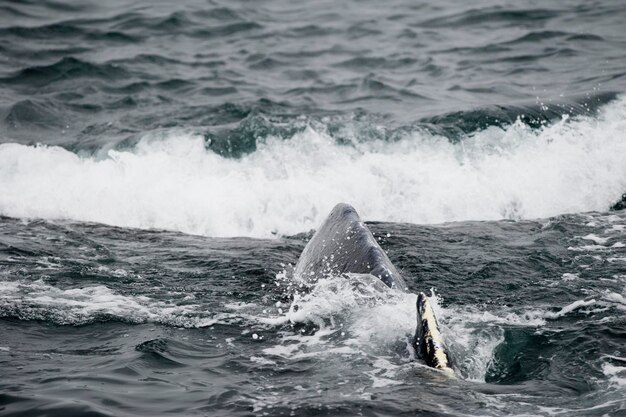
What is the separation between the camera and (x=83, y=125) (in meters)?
16.0

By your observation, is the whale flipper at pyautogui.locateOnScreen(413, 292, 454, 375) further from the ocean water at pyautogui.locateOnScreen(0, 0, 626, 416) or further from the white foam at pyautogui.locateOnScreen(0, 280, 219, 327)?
the white foam at pyautogui.locateOnScreen(0, 280, 219, 327)

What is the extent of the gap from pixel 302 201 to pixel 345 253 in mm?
4821

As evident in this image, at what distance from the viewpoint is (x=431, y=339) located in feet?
21.1

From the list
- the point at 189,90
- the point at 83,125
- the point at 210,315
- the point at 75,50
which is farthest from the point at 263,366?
the point at 75,50

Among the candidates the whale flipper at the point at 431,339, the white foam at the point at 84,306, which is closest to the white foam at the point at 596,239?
the whale flipper at the point at 431,339

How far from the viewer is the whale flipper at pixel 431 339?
6.43m

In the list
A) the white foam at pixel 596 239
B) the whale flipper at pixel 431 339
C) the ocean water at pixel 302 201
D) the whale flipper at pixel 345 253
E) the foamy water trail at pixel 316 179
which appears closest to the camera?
the whale flipper at pixel 431 339

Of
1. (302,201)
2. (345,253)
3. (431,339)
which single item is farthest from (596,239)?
(431,339)

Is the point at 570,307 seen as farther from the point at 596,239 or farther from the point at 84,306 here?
the point at 84,306

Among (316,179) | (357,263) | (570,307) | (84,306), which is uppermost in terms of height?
(316,179)

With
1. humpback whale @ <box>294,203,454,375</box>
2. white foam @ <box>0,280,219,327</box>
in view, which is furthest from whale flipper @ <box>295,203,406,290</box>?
white foam @ <box>0,280,219,327</box>

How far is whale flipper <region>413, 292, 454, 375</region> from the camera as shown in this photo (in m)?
6.43

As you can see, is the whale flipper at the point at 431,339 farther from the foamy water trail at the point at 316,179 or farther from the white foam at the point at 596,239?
the foamy water trail at the point at 316,179

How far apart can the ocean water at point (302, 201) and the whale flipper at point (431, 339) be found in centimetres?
15
